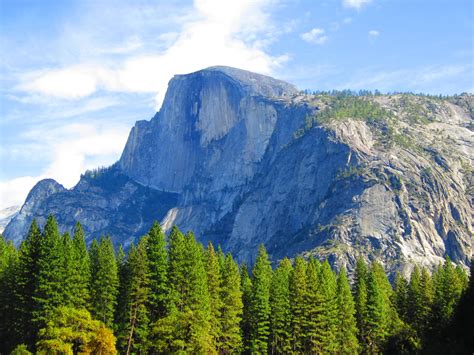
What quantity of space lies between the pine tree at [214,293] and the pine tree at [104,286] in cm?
1404

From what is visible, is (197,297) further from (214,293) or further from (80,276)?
(80,276)

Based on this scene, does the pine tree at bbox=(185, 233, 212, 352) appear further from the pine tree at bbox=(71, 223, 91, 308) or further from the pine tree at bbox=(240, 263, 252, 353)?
the pine tree at bbox=(240, 263, 252, 353)

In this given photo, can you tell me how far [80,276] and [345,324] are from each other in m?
49.3

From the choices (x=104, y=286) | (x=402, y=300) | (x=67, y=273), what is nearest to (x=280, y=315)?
(x=104, y=286)

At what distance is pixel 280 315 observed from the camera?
334 ft

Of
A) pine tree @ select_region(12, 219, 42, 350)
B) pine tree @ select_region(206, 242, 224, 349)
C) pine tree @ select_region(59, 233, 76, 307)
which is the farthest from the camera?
pine tree @ select_region(206, 242, 224, 349)

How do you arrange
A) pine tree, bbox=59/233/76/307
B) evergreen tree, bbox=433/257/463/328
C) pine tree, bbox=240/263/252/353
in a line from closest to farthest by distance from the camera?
pine tree, bbox=59/233/76/307, pine tree, bbox=240/263/252/353, evergreen tree, bbox=433/257/463/328

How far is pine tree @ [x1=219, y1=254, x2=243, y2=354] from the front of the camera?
9475 cm

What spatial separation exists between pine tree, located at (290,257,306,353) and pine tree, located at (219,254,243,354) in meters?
8.98

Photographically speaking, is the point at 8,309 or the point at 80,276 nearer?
the point at 80,276

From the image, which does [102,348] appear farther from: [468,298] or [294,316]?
[468,298]

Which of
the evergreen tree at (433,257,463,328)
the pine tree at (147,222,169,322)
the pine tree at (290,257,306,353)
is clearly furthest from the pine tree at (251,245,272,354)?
the evergreen tree at (433,257,463,328)

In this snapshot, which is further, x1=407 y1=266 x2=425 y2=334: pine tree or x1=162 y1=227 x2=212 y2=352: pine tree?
x1=407 y1=266 x2=425 y2=334: pine tree

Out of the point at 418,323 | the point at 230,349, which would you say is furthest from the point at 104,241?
the point at 418,323
